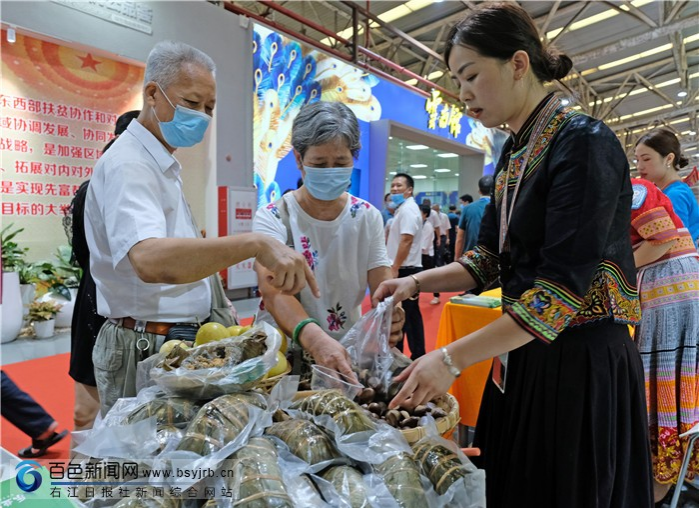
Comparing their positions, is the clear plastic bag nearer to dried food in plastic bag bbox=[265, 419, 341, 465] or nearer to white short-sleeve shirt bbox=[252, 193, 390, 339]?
white short-sleeve shirt bbox=[252, 193, 390, 339]

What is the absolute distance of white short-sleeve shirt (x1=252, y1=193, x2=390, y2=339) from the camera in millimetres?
1675

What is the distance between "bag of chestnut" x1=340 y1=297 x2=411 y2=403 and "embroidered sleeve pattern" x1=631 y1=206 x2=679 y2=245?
5.13ft

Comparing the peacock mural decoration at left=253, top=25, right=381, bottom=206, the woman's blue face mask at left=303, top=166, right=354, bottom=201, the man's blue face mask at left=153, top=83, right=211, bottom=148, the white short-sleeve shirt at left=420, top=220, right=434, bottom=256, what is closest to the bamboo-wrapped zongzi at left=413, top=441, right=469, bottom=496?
the woman's blue face mask at left=303, top=166, right=354, bottom=201

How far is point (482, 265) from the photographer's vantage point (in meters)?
1.44

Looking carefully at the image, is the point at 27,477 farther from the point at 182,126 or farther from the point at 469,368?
the point at 469,368

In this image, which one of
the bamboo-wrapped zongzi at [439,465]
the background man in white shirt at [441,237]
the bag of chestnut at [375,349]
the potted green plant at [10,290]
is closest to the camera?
the bamboo-wrapped zongzi at [439,465]

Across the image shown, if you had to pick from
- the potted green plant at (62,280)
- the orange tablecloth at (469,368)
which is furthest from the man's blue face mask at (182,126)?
the potted green plant at (62,280)

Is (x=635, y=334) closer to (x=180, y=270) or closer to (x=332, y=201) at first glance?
(x=332, y=201)

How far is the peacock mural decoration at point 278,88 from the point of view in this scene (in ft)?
18.2

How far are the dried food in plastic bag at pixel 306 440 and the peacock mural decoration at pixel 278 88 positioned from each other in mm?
4959

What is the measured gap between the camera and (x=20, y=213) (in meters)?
4.27

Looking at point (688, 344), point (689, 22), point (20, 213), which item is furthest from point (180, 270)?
point (689, 22)

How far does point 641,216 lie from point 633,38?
31.2ft

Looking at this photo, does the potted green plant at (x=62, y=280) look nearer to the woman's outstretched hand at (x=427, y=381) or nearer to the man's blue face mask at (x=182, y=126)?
the man's blue face mask at (x=182, y=126)
